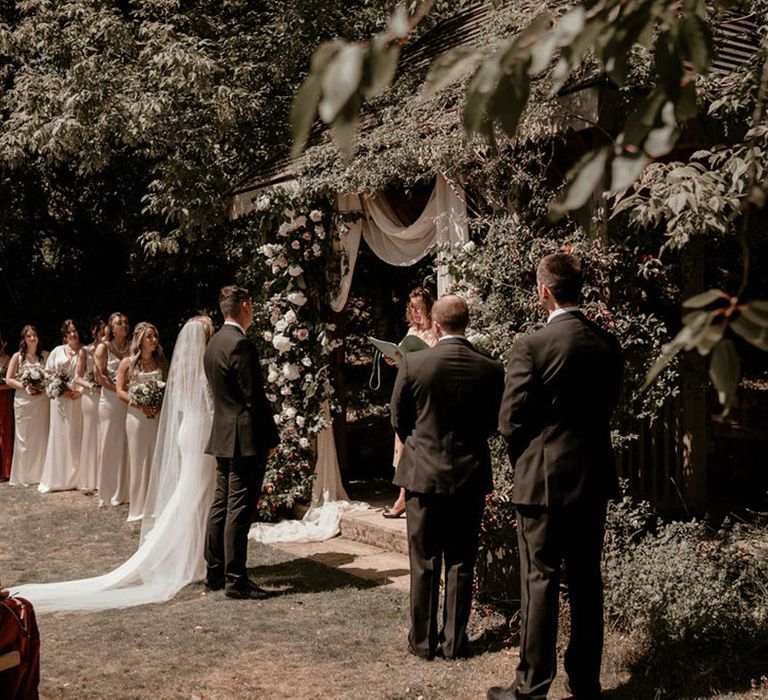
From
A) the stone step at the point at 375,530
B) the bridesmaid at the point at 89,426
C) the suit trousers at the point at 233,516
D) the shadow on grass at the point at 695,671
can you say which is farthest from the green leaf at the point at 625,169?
the bridesmaid at the point at 89,426

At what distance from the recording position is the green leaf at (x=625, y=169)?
5.32ft

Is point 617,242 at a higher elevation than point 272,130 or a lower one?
lower

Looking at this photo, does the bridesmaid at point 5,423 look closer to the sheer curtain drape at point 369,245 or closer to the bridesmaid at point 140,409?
the bridesmaid at point 140,409

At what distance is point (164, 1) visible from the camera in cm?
1202

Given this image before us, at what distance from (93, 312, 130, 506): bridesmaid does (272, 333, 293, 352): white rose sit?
8.63 ft

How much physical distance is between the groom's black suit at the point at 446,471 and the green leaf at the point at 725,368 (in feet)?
12.5

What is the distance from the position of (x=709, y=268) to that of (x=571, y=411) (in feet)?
19.5

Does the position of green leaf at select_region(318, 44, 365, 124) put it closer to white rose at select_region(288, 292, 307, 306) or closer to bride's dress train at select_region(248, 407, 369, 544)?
bride's dress train at select_region(248, 407, 369, 544)

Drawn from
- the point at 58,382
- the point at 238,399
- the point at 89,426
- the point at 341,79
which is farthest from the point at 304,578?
the point at 341,79

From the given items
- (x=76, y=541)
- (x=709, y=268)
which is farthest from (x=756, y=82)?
(x=76, y=541)

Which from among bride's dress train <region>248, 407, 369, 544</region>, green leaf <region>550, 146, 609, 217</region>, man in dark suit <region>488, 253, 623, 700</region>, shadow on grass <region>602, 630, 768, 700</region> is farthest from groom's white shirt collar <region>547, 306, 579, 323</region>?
bride's dress train <region>248, 407, 369, 544</region>

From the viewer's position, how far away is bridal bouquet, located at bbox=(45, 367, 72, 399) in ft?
40.3

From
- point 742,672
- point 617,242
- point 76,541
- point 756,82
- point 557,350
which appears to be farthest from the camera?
point 76,541

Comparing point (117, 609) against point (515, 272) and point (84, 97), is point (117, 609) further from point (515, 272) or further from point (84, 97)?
point (84, 97)
